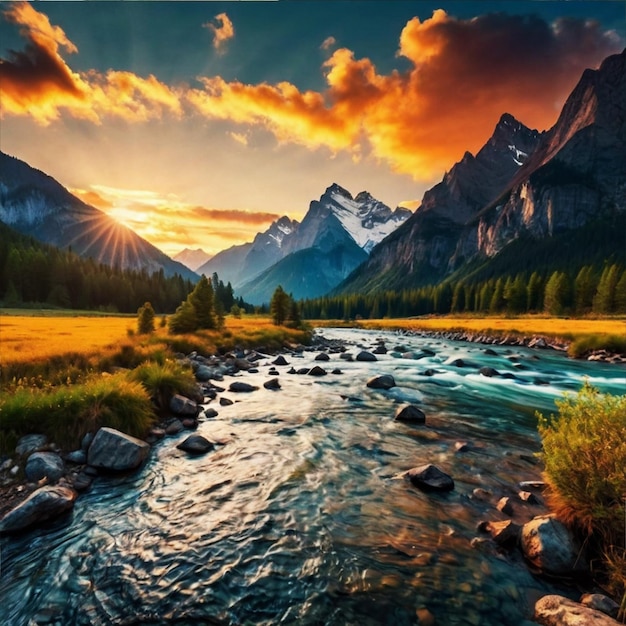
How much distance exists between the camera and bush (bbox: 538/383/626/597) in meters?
6.26

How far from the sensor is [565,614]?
17.7 ft

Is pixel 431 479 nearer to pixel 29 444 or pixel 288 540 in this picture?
pixel 288 540

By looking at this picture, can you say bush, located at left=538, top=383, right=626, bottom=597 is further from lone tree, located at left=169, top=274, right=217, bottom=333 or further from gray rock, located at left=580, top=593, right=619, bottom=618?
lone tree, located at left=169, top=274, right=217, bottom=333

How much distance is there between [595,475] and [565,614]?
8.63 feet

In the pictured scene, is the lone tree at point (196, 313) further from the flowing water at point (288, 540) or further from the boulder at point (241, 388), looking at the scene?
the flowing water at point (288, 540)

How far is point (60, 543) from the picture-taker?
7.37m

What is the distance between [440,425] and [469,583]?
9751mm

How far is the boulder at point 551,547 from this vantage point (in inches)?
257

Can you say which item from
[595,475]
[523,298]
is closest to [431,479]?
[595,475]

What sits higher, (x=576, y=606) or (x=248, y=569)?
(x=576, y=606)

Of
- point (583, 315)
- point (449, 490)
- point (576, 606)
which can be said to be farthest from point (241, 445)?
point (583, 315)

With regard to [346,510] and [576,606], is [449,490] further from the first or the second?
[576,606]

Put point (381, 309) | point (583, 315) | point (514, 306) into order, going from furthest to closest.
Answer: point (381, 309) < point (514, 306) < point (583, 315)

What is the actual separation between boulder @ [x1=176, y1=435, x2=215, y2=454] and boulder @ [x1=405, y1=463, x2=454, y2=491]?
719 centimetres
